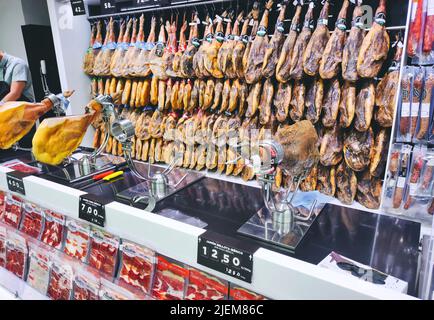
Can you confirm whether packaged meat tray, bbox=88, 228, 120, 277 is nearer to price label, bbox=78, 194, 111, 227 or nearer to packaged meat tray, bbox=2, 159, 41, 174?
price label, bbox=78, 194, 111, 227

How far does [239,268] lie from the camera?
3.00ft

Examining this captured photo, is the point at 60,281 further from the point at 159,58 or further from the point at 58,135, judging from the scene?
the point at 159,58

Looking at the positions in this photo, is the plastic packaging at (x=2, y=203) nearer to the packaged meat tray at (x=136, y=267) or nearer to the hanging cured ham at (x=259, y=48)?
the packaged meat tray at (x=136, y=267)

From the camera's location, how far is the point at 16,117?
155 cm

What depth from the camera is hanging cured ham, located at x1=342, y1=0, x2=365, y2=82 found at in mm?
2320

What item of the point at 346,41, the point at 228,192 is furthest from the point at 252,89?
the point at 228,192

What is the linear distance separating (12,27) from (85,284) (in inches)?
203

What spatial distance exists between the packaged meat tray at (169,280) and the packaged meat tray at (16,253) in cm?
90

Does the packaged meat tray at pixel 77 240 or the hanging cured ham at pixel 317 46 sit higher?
the hanging cured ham at pixel 317 46

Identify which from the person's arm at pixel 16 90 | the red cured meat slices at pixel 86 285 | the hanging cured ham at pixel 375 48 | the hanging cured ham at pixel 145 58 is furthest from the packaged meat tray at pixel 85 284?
the person's arm at pixel 16 90

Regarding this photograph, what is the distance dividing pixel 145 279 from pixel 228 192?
491 mm

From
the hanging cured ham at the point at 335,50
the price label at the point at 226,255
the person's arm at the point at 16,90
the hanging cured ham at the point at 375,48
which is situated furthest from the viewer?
the person's arm at the point at 16,90

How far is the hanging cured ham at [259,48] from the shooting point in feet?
8.89

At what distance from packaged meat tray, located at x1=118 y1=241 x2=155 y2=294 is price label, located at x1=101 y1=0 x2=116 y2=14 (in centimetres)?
296
